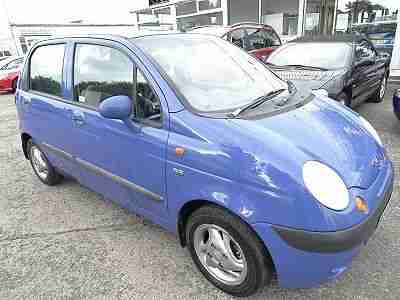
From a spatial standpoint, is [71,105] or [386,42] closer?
[71,105]

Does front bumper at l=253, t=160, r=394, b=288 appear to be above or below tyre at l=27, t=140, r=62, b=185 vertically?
above

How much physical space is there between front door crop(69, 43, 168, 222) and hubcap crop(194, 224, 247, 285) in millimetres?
348

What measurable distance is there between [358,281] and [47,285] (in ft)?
7.04

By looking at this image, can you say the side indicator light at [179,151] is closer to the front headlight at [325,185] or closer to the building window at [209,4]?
the front headlight at [325,185]

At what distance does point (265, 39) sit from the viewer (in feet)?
29.2

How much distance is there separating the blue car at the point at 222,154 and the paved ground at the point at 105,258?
1.05 ft

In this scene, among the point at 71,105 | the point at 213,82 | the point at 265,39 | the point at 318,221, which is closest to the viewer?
the point at 318,221

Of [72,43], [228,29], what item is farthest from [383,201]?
[228,29]

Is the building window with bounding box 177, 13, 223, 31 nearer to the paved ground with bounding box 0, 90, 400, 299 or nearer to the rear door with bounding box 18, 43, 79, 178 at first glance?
the rear door with bounding box 18, 43, 79, 178

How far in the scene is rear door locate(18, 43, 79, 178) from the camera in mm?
2928

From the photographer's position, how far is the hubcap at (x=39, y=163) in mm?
3710

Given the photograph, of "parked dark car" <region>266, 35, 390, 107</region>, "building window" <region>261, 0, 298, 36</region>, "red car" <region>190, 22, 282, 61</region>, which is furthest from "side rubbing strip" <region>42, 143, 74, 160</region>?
"building window" <region>261, 0, 298, 36</region>

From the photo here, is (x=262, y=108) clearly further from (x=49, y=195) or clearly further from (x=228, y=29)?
(x=228, y=29)

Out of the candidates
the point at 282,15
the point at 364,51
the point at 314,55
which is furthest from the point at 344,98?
the point at 282,15
